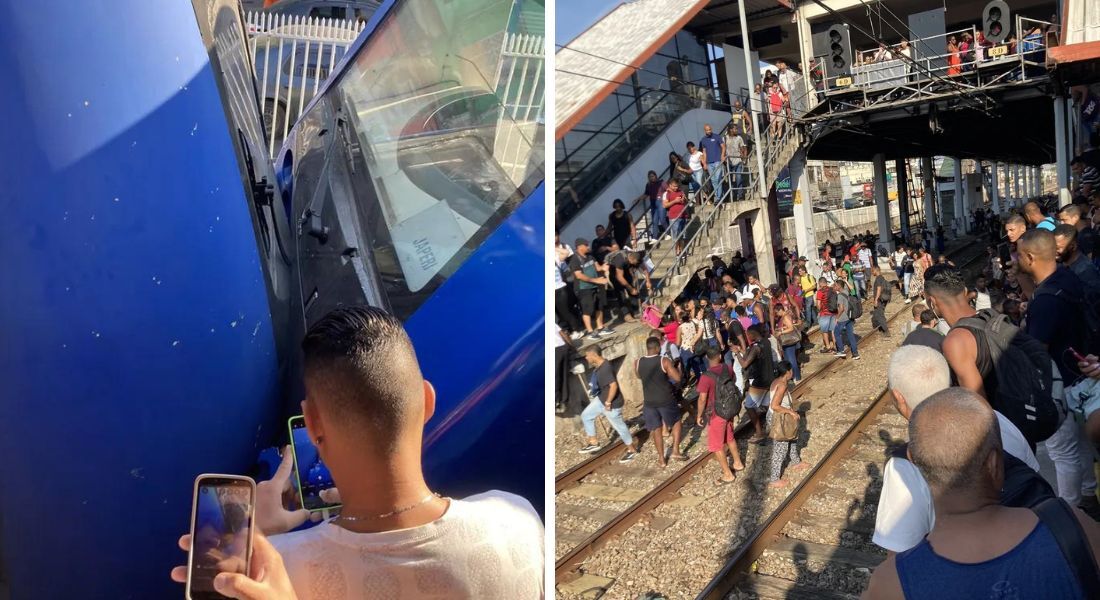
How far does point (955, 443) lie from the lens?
1.85m

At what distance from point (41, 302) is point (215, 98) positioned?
0.52 m

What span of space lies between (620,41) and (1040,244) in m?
10.7

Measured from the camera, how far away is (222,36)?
1870mm

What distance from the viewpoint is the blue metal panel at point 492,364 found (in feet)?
5.04

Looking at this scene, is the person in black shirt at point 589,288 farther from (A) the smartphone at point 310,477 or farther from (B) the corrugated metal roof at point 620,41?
(A) the smartphone at point 310,477

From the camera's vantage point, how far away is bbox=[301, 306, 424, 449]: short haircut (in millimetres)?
1288

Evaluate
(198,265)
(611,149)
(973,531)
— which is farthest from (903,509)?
(611,149)

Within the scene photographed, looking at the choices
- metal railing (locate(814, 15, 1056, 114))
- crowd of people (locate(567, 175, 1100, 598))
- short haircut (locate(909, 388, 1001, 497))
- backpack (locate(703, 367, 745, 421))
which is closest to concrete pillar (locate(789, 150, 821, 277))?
metal railing (locate(814, 15, 1056, 114))

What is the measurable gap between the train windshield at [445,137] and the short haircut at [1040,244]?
3.30 metres

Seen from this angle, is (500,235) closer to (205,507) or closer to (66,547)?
(205,507)

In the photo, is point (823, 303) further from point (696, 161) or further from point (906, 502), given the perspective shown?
point (906, 502)

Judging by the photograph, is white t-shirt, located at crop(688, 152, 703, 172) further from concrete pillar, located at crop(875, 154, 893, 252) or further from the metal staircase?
concrete pillar, located at crop(875, 154, 893, 252)

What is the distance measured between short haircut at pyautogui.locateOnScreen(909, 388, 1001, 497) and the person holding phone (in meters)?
1.11

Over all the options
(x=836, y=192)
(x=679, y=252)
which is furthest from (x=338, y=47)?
(x=836, y=192)
